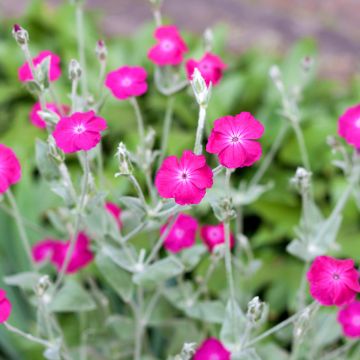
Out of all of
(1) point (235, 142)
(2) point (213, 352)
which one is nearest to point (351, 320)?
(2) point (213, 352)

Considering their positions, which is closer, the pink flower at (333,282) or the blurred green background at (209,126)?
the pink flower at (333,282)

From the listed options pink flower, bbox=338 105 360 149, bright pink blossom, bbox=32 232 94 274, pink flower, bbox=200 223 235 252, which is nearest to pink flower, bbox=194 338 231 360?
pink flower, bbox=200 223 235 252

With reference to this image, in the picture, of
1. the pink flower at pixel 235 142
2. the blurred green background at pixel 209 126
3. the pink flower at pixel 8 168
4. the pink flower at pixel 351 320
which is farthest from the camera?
the blurred green background at pixel 209 126

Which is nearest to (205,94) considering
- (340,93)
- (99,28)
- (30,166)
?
(30,166)

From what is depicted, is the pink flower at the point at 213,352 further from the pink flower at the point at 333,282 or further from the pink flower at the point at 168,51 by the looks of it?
the pink flower at the point at 168,51

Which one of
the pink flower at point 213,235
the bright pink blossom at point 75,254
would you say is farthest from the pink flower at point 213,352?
the bright pink blossom at point 75,254
